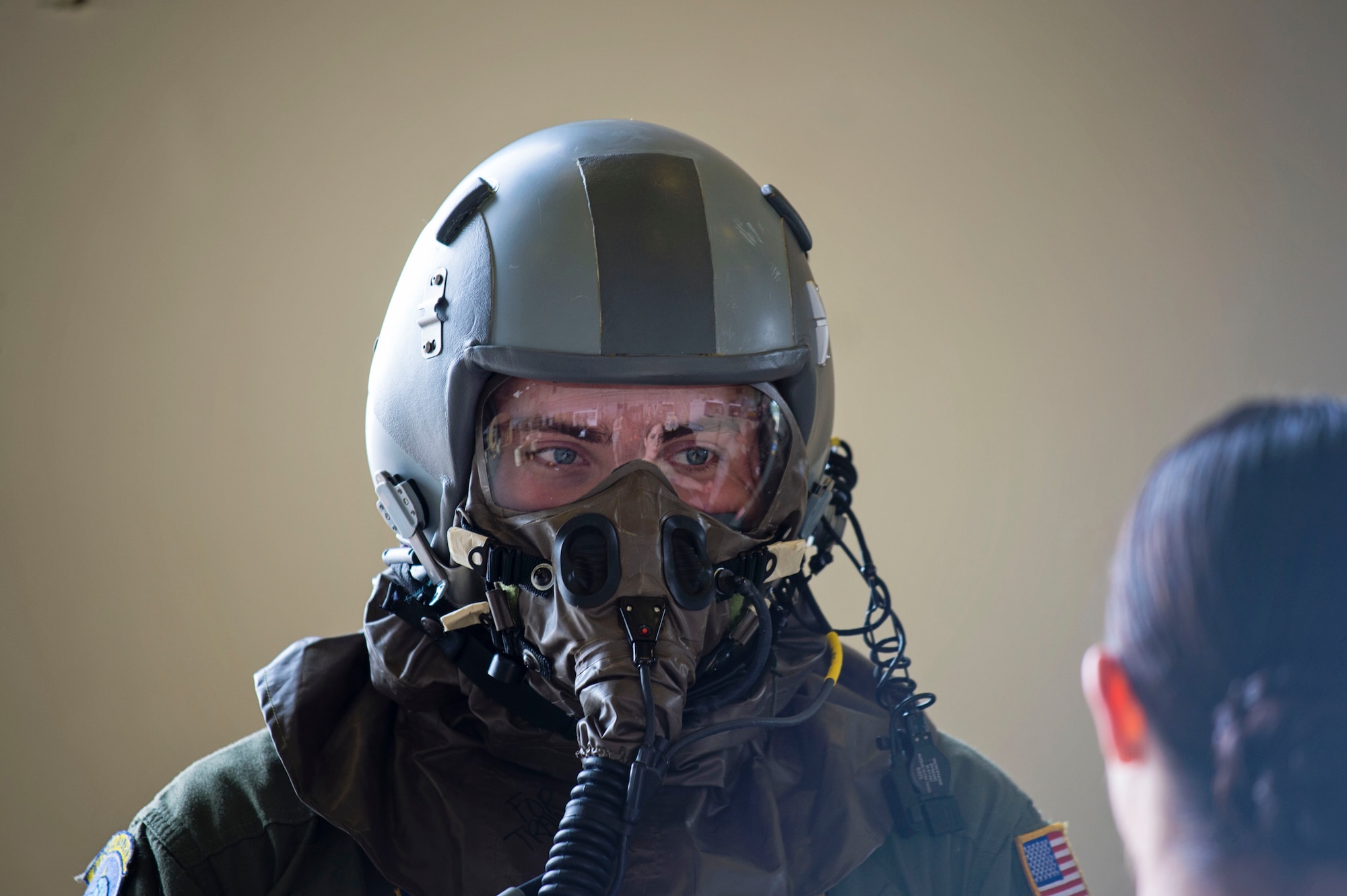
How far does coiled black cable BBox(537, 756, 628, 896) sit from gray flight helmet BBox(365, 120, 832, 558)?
393 millimetres

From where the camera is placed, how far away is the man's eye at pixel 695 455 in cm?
133

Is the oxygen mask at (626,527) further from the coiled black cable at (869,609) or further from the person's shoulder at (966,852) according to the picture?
the person's shoulder at (966,852)

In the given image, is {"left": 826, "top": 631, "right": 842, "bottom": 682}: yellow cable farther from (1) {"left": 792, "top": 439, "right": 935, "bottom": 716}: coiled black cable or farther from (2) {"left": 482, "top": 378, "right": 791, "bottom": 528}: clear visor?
(2) {"left": 482, "top": 378, "right": 791, "bottom": 528}: clear visor

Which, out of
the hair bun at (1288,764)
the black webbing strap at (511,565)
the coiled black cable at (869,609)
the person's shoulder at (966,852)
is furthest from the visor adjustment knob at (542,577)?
the hair bun at (1288,764)

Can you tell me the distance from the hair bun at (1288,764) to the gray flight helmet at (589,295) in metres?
0.76

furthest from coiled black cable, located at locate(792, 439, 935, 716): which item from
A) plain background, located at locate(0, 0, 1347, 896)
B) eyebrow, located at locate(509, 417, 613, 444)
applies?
plain background, located at locate(0, 0, 1347, 896)

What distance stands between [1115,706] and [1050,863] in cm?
78

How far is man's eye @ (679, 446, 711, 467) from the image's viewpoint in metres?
1.33

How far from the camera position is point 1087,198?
2650 millimetres

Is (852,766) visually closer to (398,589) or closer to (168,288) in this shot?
(398,589)

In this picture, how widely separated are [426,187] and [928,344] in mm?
1232

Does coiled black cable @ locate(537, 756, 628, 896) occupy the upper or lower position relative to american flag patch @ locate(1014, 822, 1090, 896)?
upper

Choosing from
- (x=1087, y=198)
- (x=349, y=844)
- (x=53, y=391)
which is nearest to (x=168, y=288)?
(x=53, y=391)

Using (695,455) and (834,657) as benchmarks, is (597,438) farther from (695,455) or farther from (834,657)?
(834,657)
